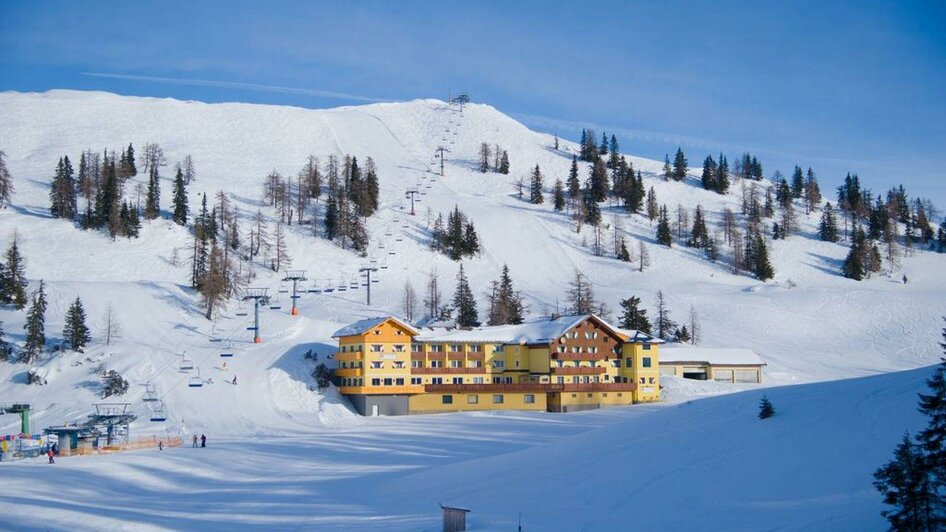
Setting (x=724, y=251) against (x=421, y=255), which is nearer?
(x=421, y=255)

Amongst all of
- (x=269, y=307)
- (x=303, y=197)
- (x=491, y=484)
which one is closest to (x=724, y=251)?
(x=303, y=197)

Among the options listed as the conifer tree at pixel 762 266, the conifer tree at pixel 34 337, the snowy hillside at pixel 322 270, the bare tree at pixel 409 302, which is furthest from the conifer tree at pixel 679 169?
the conifer tree at pixel 34 337

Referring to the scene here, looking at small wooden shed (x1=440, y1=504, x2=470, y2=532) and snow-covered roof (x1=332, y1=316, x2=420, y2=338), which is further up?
snow-covered roof (x1=332, y1=316, x2=420, y2=338)

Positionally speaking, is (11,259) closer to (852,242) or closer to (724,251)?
(724,251)

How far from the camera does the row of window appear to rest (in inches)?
2751

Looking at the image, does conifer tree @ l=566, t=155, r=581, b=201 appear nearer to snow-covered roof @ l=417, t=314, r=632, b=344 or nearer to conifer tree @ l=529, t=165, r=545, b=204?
conifer tree @ l=529, t=165, r=545, b=204

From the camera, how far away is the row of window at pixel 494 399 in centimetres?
6988

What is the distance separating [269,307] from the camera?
84562 millimetres

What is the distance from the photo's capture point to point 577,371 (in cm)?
7206

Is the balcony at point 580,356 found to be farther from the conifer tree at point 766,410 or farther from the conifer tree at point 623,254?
the conifer tree at point 623,254

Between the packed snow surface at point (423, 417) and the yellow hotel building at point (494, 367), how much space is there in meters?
3.60

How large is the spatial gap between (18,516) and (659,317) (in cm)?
7729

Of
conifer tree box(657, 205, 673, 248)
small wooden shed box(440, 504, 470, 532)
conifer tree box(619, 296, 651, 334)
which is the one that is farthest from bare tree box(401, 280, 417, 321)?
small wooden shed box(440, 504, 470, 532)

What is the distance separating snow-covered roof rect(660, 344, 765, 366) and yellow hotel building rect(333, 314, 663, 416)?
741 cm
